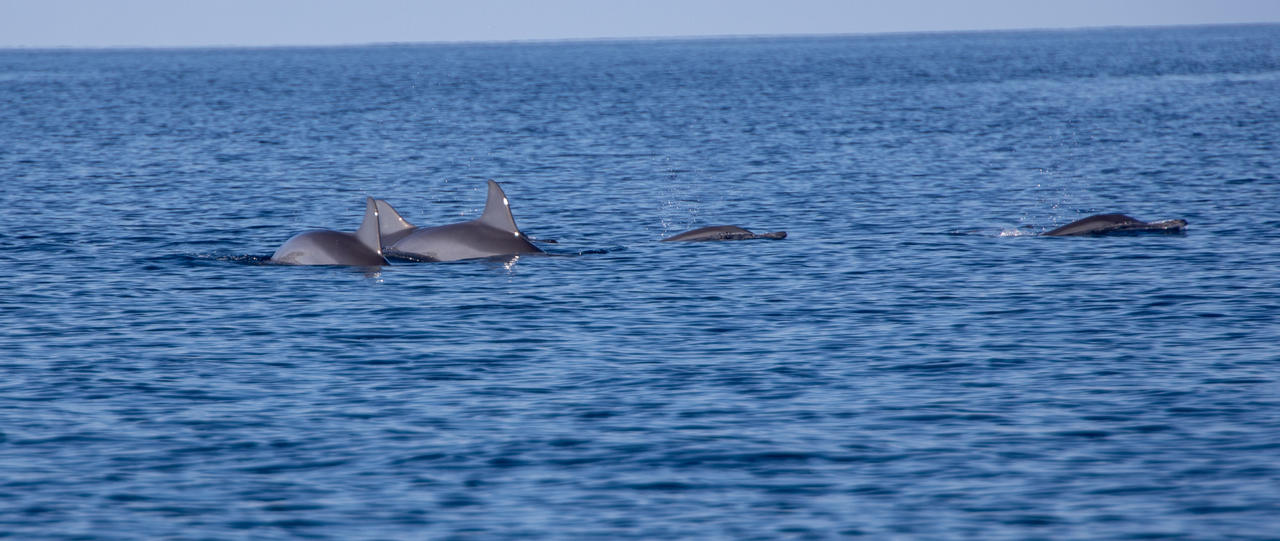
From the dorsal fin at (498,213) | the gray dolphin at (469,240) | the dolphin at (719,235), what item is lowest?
the dolphin at (719,235)

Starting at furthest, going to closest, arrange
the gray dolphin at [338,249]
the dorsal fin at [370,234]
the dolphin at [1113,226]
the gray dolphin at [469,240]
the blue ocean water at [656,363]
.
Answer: the dolphin at [1113,226], the gray dolphin at [469,240], the gray dolphin at [338,249], the dorsal fin at [370,234], the blue ocean water at [656,363]

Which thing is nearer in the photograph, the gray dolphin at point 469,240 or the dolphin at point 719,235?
the gray dolphin at point 469,240

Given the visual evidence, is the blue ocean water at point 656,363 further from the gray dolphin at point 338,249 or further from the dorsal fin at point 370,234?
the dorsal fin at point 370,234

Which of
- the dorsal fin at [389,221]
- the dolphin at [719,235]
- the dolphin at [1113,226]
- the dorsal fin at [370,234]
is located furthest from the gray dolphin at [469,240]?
the dolphin at [1113,226]

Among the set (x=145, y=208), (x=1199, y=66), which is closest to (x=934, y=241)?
(x=145, y=208)

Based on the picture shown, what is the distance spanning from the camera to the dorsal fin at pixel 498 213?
2723cm

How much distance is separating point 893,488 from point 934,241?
16.6m

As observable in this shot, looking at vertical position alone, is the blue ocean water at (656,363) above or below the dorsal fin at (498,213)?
below

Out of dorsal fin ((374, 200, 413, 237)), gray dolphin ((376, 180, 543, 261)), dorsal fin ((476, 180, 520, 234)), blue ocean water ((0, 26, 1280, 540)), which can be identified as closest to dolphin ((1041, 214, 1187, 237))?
blue ocean water ((0, 26, 1280, 540))

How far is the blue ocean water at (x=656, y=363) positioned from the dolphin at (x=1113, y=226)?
0.70 meters

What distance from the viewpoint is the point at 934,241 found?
29609 mm

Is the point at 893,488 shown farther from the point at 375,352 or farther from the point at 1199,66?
the point at 1199,66

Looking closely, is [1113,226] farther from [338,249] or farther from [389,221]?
[338,249]

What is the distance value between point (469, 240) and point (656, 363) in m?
9.51
